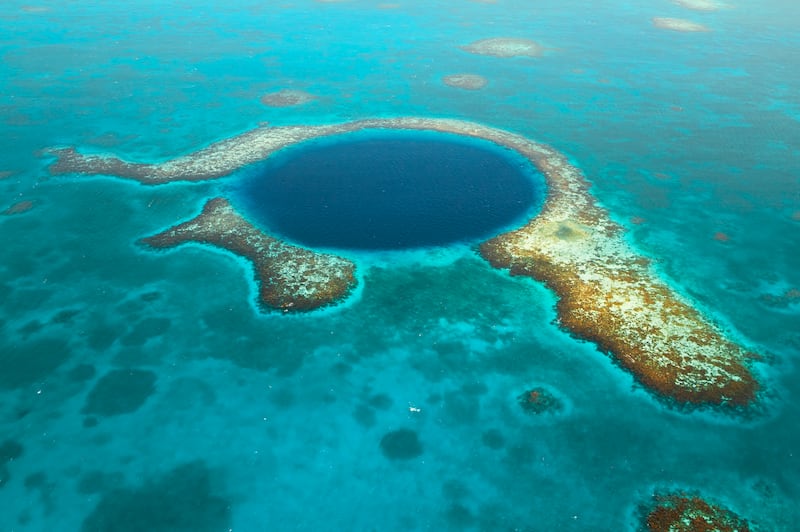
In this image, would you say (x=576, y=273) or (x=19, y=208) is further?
(x=19, y=208)

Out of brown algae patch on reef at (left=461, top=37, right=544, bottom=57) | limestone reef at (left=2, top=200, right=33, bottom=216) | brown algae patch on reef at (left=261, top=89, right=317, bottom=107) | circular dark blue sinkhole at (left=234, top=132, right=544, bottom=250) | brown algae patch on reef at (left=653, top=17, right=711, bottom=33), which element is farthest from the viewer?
brown algae patch on reef at (left=653, top=17, right=711, bottom=33)

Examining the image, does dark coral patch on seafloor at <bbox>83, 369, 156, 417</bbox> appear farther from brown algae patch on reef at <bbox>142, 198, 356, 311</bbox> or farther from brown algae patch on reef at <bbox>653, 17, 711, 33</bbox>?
brown algae patch on reef at <bbox>653, 17, 711, 33</bbox>

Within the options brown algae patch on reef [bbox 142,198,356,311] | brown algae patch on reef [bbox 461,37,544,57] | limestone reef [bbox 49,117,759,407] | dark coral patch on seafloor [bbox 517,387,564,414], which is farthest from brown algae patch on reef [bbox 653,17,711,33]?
dark coral patch on seafloor [bbox 517,387,564,414]

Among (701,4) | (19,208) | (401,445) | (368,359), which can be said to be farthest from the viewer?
(701,4)

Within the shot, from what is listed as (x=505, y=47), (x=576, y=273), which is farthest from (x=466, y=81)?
(x=576, y=273)

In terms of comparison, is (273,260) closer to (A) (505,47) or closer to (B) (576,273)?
(B) (576,273)

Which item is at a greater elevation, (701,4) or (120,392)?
(701,4)

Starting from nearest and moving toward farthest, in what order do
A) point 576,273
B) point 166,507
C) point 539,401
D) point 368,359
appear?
point 166,507, point 539,401, point 368,359, point 576,273

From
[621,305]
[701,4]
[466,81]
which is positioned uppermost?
[701,4]
